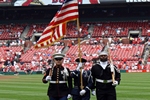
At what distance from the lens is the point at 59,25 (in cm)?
856

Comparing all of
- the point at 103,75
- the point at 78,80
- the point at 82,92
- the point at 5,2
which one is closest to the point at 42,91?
the point at 78,80

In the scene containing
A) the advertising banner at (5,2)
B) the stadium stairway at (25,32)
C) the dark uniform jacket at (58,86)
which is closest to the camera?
the dark uniform jacket at (58,86)

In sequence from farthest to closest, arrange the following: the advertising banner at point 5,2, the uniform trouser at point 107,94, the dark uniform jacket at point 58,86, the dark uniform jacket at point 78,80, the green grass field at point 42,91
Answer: the advertising banner at point 5,2 < the green grass field at point 42,91 < the dark uniform jacket at point 78,80 < the uniform trouser at point 107,94 < the dark uniform jacket at point 58,86

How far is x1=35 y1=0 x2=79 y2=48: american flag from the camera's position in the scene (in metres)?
8.48

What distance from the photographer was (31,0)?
52.3 metres

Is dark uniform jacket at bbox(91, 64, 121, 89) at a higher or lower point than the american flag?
lower

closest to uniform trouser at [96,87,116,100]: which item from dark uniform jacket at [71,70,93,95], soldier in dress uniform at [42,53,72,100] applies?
dark uniform jacket at [71,70,93,95]

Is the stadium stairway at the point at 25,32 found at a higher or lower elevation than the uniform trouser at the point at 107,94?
higher

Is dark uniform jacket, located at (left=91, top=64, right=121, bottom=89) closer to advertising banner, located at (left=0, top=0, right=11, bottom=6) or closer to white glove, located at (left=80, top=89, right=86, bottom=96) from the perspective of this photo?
white glove, located at (left=80, top=89, right=86, bottom=96)

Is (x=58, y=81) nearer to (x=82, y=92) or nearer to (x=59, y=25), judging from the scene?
(x=82, y=92)

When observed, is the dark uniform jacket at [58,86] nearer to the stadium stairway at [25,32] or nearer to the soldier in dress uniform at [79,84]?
the soldier in dress uniform at [79,84]

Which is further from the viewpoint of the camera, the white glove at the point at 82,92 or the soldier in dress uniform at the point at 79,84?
the soldier in dress uniform at the point at 79,84

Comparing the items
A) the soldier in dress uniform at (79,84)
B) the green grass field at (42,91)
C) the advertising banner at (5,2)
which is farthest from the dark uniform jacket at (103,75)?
the advertising banner at (5,2)

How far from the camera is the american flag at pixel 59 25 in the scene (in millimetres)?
8484
